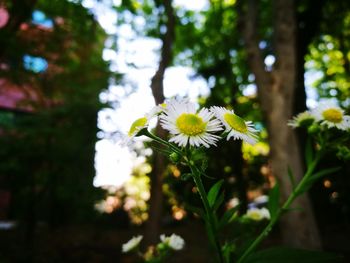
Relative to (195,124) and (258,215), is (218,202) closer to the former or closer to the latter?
(195,124)

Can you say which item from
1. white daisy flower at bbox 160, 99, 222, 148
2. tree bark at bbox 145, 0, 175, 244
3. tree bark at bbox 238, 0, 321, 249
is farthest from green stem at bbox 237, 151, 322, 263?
tree bark at bbox 238, 0, 321, 249

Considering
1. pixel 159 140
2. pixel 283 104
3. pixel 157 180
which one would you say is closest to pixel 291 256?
pixel 159 140

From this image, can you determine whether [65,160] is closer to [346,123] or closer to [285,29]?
[285,29]

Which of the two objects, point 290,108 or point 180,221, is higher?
point 290,108

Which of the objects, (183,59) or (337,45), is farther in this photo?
(183,59)

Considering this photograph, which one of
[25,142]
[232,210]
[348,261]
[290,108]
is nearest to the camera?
[232,210]

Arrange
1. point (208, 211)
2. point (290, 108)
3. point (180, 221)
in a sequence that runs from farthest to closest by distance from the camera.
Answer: point (180, 221) → point (290, 108) → point (208, 211)

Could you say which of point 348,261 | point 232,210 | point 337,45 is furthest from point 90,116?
point 337,45

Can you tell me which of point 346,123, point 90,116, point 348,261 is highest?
point 90,116
